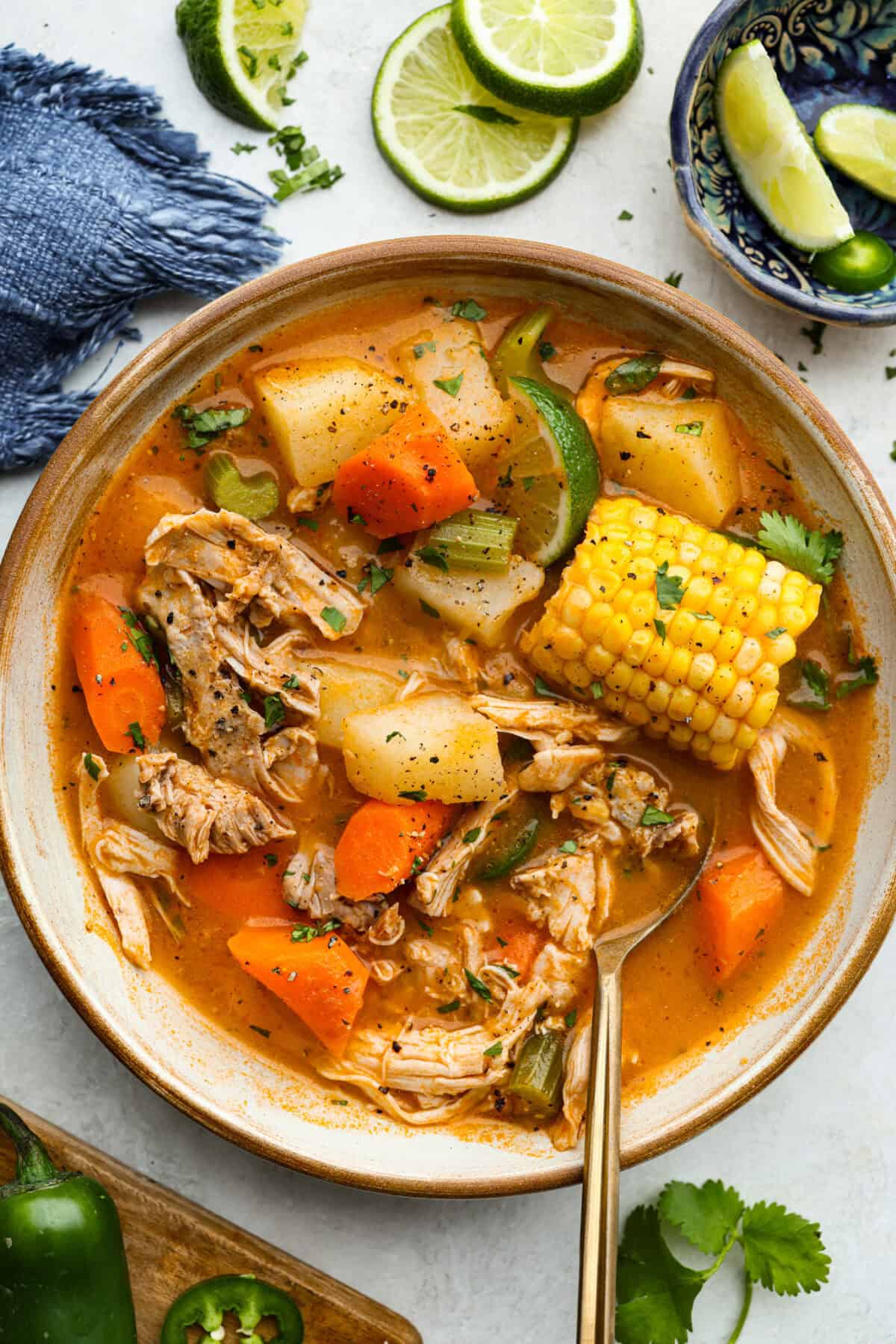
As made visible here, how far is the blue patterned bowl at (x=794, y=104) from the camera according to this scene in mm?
4281

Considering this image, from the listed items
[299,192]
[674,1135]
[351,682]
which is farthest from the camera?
[299,192]

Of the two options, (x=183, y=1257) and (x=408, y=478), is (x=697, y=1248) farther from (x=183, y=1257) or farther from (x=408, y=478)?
(x=408, y=478)

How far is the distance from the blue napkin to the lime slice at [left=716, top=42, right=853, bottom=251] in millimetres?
1818

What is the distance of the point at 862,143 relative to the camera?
450 cm

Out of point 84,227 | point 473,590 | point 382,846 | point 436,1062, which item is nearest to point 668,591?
point 473,590

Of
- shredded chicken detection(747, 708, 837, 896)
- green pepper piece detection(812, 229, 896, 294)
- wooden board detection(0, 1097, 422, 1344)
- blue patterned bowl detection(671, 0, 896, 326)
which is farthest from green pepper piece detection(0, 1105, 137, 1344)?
green pepper piece detection(812, 229, 896, 294)

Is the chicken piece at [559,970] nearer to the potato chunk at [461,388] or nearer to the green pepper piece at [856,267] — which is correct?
the potato chunk at [461,388]

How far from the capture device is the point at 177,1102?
3980 millimetres

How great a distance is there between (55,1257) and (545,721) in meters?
2.53

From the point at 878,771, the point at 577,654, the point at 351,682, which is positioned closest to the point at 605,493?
the point at 577,654

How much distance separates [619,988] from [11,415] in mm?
3139

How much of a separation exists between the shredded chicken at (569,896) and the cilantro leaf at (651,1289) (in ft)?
3.99

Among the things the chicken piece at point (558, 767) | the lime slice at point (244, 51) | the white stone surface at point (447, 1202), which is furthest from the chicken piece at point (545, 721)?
the lime slice at point (244, 51)

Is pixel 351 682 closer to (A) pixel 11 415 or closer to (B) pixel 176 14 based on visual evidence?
(A) pixel 11 415
